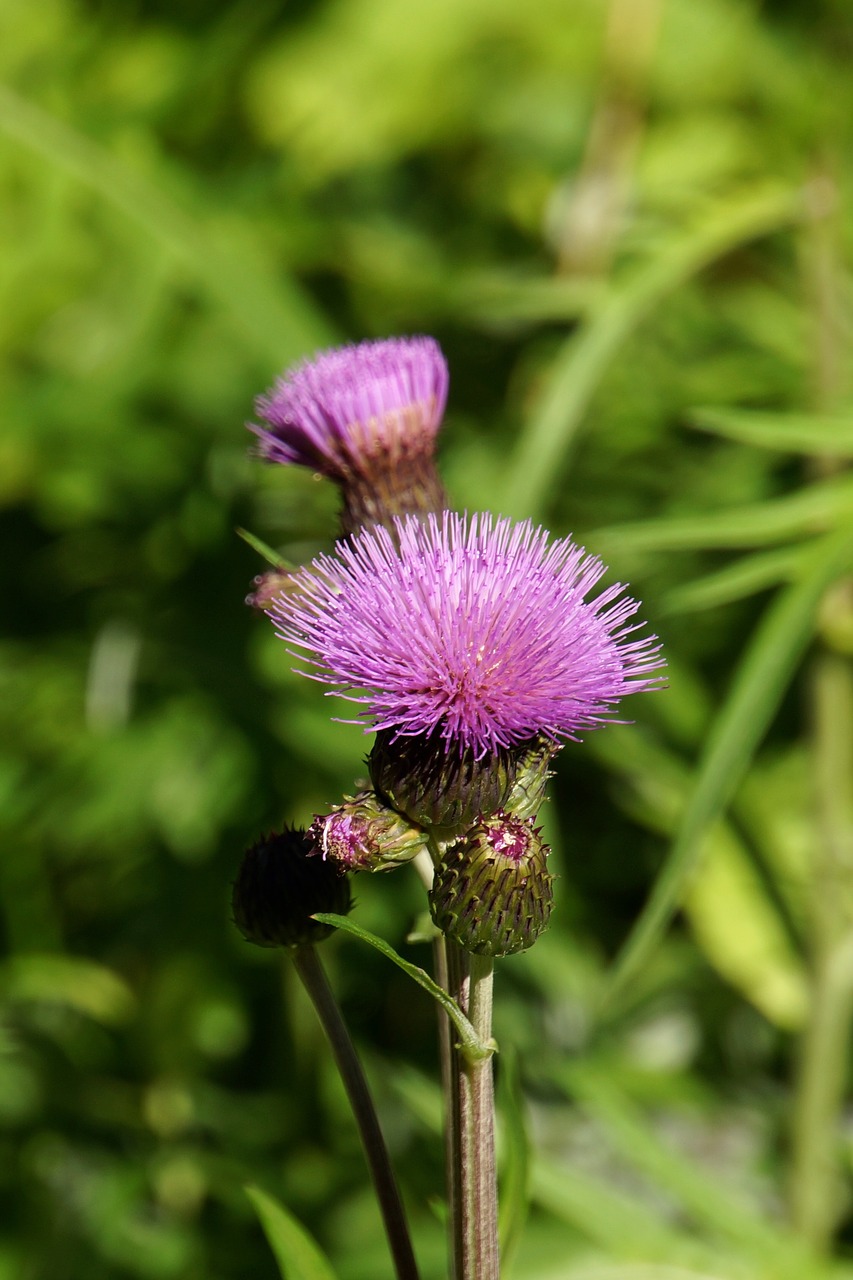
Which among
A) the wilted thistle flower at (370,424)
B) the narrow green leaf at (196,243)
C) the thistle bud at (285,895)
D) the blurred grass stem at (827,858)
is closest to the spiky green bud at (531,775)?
the thistle bud at (285,895)

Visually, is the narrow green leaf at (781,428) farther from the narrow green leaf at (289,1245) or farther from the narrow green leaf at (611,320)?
the narrow green leaf at (289,1245)

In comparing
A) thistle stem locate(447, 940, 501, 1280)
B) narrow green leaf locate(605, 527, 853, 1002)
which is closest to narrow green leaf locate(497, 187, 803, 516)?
narrow green leaf locate(605, 527, 853, 1002)

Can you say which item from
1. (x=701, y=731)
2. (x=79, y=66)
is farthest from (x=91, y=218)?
(x=701, y=731)

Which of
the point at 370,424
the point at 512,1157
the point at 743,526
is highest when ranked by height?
the point at 743,526

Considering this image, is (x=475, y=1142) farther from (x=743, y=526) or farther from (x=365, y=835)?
(x=743, y=526)

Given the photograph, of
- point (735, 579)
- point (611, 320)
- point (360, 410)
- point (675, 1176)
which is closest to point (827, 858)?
point (675, 1176)

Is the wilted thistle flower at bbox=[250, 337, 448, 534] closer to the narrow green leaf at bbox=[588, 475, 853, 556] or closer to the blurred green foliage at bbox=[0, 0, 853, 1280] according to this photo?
the narrow green leaf at bbox=[588, 475, 853, 556]

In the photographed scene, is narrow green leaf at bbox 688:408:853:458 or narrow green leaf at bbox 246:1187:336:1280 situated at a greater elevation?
narrow green leaf at bbox 688:408:853:458
